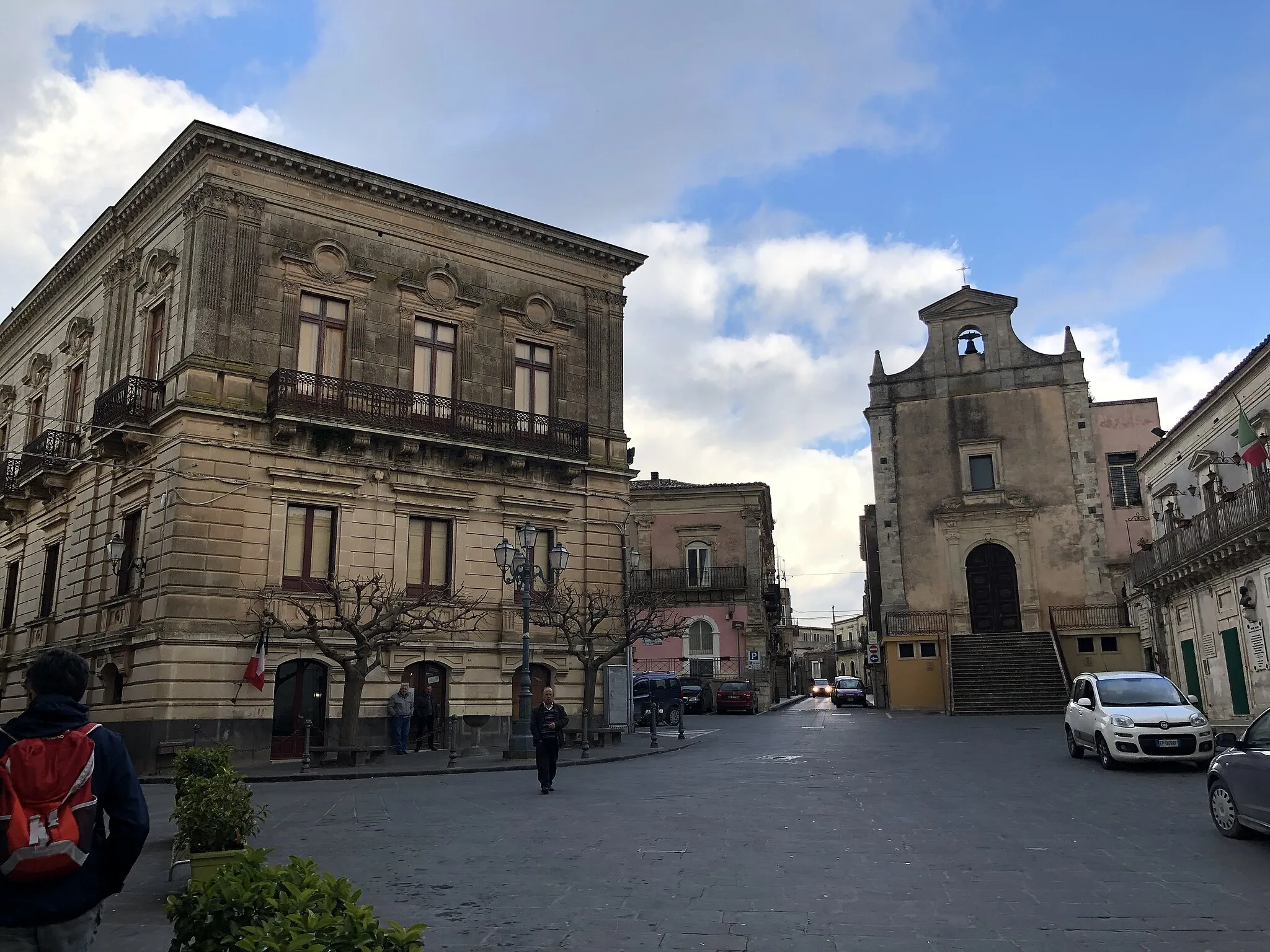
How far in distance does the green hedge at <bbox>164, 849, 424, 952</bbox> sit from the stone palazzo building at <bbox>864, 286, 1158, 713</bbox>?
3669 cm

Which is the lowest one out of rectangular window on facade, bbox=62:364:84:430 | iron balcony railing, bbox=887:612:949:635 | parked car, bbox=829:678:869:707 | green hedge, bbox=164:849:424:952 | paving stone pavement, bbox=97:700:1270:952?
paving stone pavement, bbox=97:700:1270:952

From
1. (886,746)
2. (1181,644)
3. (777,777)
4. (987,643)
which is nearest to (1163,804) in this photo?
(777,777)

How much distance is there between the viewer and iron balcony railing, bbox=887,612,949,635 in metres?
40.0

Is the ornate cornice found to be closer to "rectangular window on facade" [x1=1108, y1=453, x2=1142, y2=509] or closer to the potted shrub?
the potted shrub

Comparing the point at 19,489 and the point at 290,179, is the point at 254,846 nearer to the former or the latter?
the point at 290,179

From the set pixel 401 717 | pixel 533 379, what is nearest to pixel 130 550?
pixel 401 717

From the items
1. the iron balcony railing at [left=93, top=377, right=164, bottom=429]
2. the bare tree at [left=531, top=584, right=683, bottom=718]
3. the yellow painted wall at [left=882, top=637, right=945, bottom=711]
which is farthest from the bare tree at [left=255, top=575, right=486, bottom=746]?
the yellow painted wall at [left=882, top=637, right=945, bottom=711]

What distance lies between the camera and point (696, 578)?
49625mm

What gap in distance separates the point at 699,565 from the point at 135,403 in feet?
102

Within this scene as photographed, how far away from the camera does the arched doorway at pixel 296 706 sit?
22.1 metres

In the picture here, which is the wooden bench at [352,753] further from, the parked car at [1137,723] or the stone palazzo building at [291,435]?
the parked car at [1137,723]

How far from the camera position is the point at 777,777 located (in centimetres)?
1619

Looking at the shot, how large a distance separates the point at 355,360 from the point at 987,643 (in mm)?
26642

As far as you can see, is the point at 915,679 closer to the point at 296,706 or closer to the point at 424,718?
the point at 424,718
